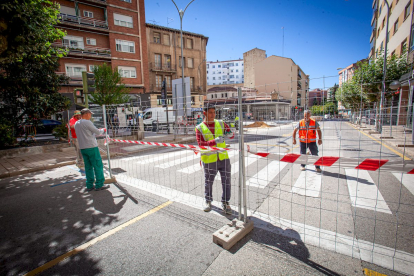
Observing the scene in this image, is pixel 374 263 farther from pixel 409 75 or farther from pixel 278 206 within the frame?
pixel 409 75

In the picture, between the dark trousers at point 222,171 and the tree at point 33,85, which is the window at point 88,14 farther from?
the dark trousers at point 222,171

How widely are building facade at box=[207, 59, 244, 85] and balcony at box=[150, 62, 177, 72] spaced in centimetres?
5052

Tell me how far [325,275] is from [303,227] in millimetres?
902

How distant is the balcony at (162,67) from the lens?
3036cm

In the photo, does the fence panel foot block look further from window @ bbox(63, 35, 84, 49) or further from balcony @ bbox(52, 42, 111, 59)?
window @ bbox(63, 35, 84, 49)

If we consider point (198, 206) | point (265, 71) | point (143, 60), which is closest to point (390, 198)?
point (198, 206)

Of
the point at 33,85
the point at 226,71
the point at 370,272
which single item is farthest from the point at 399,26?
the point at 226,71

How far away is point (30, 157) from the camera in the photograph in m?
8.51

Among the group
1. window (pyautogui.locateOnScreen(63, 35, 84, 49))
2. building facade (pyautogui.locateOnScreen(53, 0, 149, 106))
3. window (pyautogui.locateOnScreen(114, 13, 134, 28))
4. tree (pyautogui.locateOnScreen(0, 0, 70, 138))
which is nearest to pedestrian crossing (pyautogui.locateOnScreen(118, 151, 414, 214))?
tree (pyautogui.locateOnScreen(0, 0, 70, 138))

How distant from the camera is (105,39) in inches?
956

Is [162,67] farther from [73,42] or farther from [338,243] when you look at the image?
[338,243]

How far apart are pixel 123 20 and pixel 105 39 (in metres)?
3.39

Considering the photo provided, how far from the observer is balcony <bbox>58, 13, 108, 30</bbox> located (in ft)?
71.3

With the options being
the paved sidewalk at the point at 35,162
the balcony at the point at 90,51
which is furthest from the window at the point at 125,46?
the paved sidewalk at the point at 35,162
